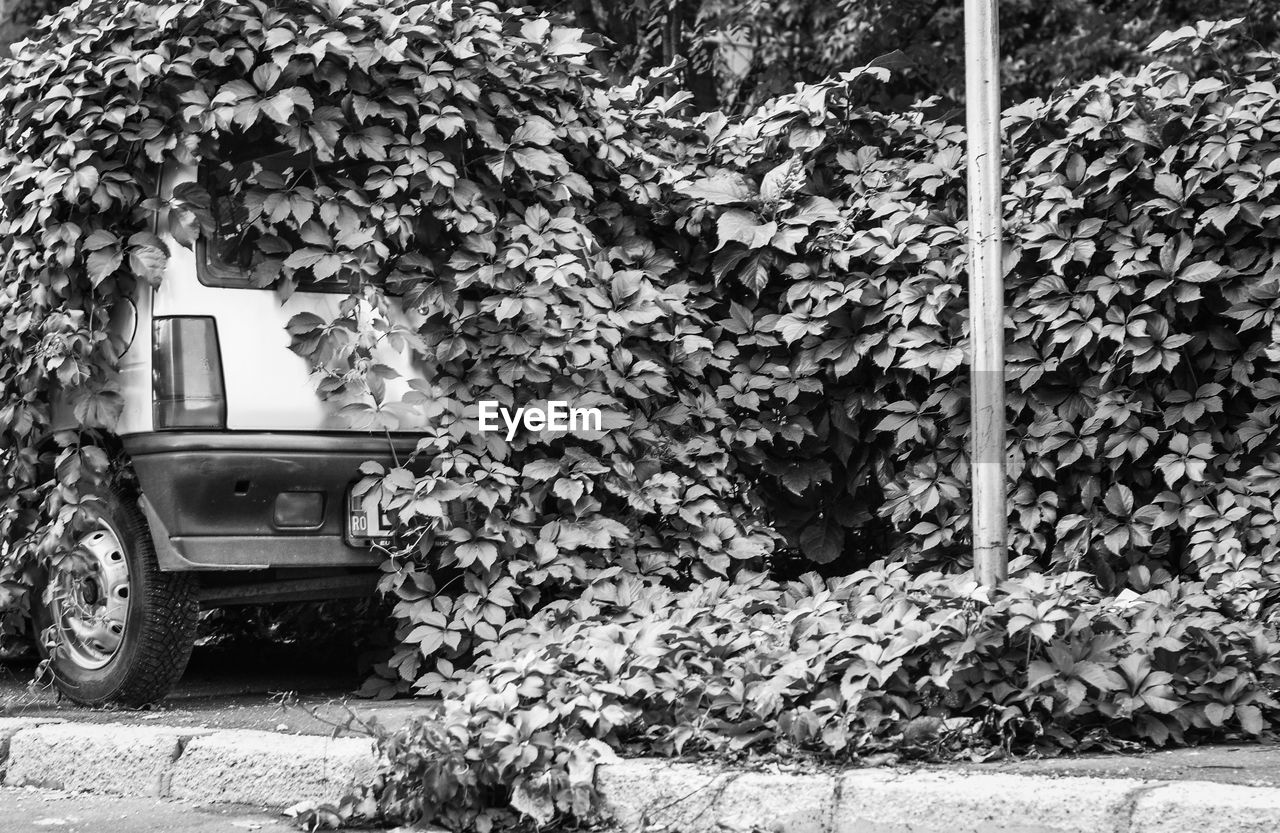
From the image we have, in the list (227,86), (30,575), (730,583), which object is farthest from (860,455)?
(30,575)

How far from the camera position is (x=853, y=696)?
11.1 ft

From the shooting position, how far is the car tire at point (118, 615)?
450 cm

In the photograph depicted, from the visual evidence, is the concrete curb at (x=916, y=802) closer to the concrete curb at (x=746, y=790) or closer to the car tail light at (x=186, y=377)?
the concrete curb at (x=746, y=790)

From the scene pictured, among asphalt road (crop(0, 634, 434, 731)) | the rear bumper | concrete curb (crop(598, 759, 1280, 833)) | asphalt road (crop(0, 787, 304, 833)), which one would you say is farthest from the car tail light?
concrete curb (crop(598, 759, 1280, 833))

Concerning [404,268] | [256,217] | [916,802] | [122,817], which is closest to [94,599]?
[122,817]

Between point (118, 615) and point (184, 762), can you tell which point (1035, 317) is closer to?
point (184, 762)

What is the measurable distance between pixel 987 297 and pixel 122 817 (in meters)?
2.70

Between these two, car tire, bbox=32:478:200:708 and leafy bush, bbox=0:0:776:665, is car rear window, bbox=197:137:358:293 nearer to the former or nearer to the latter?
leafy bush, bbox=0:0:776:665

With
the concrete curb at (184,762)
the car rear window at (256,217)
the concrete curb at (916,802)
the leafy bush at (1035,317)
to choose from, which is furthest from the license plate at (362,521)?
the concrete curb at (916,802)

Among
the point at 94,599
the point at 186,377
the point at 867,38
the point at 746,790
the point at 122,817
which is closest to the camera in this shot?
the point at 746,790

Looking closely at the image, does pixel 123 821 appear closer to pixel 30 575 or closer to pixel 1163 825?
pixel 30 575

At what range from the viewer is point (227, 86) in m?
4.46

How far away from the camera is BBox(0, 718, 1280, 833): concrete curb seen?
2834mm

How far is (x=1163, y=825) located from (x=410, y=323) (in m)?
2.90
